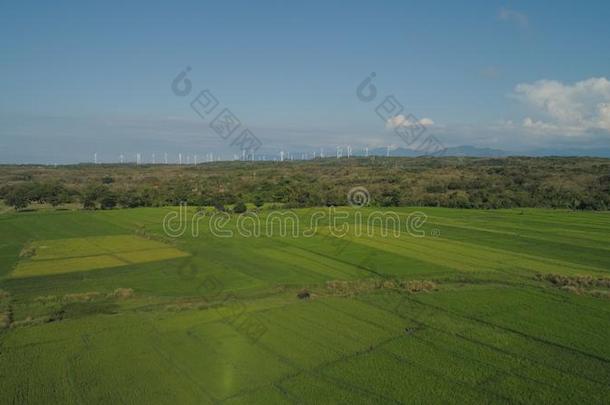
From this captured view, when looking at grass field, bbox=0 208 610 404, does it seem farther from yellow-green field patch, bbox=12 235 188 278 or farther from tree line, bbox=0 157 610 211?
tree line, bbox=0 157 610 211

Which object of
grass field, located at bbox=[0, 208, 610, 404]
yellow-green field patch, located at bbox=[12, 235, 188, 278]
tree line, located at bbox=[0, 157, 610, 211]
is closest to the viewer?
grass field, located at bbox=[0, 208, 610, 404]

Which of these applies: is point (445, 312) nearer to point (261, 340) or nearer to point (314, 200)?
point (261, 340)

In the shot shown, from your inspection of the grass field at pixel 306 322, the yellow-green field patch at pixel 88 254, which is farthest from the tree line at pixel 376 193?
the grass field at pixel 306 322

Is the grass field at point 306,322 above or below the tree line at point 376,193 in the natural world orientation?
below

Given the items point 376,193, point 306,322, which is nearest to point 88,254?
point 306,322

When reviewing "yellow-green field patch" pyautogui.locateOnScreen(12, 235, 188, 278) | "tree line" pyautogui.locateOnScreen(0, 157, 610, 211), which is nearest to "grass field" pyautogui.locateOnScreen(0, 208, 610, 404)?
"yellow-green field patch" pyautogui.locateOnScreen(12, 235, 188, 278)

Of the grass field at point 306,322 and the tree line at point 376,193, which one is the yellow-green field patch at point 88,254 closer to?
the grass field at point 306,322
